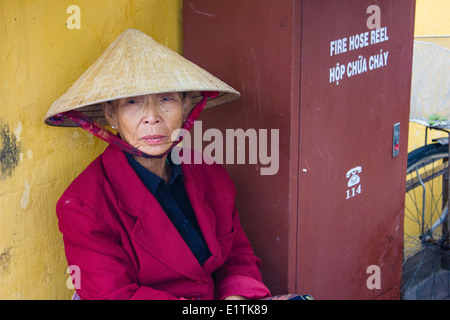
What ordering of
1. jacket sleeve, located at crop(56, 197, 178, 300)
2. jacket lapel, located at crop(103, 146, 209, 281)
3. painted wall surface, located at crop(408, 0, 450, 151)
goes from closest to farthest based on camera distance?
jacket sleeve, located at crop(56, 197, 178, 300) < jacket lapel, located at crop(103, 146, 209, 281) < painted wall surface, located at crop(408, 0, 450, 151)

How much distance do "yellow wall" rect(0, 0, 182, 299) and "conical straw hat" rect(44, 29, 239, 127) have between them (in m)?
0.15

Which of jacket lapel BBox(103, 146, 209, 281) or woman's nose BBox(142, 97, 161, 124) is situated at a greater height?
woman's nose BBox(142, 97, 161, 124)

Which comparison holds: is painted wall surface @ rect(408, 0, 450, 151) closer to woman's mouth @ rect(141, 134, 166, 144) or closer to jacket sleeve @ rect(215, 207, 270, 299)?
jacket sleeve @ rect(215, 207, 270, 299)

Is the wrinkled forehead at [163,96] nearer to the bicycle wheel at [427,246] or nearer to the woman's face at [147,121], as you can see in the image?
the woman's face at [147,121]

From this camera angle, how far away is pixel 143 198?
212 centimetres

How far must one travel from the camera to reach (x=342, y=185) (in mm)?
2824

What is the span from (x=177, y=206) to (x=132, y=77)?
0.52 metres

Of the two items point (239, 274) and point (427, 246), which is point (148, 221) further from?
point (427, 246)

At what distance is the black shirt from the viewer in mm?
2215

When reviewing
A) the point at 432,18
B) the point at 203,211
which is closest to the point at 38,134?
the point at 203,211

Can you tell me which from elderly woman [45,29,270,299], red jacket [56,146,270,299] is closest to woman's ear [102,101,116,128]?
elderly woman [45,29,270,299]

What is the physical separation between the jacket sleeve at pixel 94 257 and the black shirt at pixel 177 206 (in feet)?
0.83
